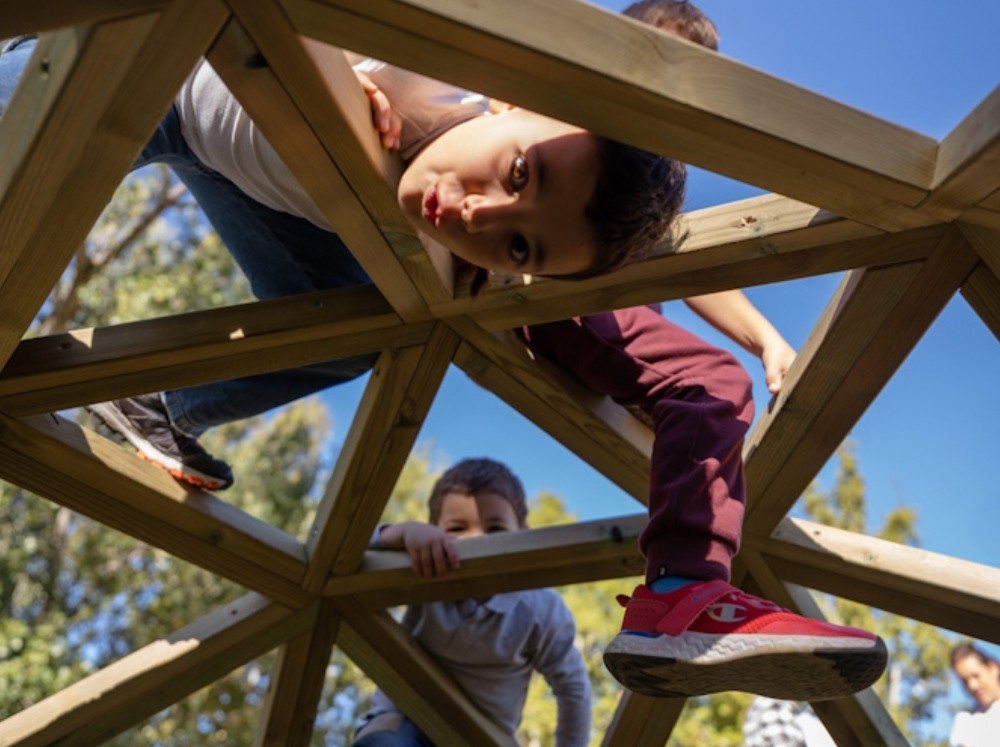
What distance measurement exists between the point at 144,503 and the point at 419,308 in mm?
984

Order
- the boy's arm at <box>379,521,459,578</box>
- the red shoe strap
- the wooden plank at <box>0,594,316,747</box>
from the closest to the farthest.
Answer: the red shoe strap < the wooden plank at <box>0,594,316,747</box> < the boy's arm at <box>379,521,459,578</box>

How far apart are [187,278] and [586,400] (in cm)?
919

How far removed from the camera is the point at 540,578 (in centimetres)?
330

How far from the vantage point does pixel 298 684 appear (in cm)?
344

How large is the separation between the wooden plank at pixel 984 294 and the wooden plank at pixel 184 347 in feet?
3.70

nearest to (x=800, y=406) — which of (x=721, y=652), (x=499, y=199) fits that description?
(x=721, y=652)

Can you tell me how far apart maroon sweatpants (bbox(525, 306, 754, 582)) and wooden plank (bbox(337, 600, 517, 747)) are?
1.18 metres

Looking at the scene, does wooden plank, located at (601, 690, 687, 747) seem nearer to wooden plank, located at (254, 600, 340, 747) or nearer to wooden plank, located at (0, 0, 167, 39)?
wooden plank, located at (254, 600, 340, 747)

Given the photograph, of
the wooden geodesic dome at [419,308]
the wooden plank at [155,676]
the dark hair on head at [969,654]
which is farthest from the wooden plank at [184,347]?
the dark hair on head at [969,654]

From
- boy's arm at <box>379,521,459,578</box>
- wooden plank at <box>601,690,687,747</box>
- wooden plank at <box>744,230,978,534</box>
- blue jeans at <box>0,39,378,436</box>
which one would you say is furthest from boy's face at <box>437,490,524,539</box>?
wooden plank at <box>744,230,978,534</box>

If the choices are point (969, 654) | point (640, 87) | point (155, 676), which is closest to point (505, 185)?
point (640, 87)

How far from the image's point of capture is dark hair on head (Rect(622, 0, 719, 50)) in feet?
9.03

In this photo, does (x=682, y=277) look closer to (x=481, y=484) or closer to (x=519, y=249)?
(x=519, y=249)

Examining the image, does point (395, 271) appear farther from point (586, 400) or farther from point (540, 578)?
point (540, 578)
